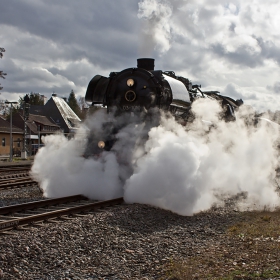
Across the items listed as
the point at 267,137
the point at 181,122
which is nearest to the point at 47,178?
the point at 181,122

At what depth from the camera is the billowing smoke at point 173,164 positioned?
829cm

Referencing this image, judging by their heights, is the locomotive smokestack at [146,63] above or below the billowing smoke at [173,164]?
above

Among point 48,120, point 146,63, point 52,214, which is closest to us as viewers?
point 52,214

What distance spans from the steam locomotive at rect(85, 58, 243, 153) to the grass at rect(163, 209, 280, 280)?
13.8 ft

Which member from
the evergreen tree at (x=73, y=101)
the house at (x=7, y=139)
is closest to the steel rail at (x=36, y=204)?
the house at (x=7, y=139)

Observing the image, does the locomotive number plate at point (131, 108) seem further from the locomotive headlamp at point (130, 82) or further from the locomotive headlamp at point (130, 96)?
the locomotive headlamp at point (130, 82)

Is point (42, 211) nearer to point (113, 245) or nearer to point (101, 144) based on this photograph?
point (101, 144)

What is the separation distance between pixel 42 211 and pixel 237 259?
4261 mm

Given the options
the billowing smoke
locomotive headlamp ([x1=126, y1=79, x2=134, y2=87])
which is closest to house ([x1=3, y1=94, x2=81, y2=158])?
the billowing smoke

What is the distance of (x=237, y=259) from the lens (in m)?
5.11

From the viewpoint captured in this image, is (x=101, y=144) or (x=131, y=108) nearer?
(x=101, y=144)

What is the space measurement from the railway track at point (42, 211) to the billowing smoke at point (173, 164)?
0.62 metres

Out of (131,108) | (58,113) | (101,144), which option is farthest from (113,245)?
(58,113)

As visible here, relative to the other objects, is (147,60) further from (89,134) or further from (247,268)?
(247,268)
